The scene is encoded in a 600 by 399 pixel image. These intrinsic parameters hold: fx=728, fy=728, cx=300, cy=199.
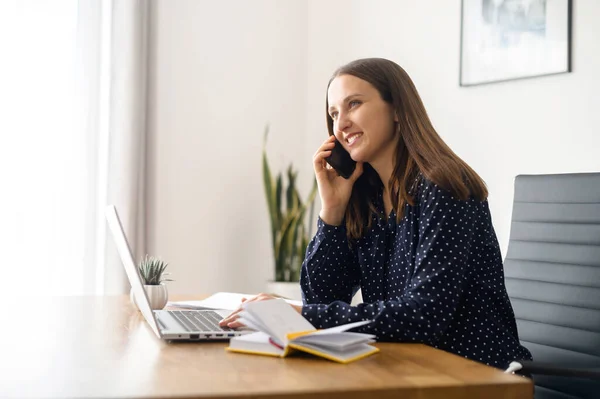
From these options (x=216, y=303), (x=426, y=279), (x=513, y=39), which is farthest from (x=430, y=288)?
(x=513, y=39)

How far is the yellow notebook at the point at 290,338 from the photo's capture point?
3.86 ft

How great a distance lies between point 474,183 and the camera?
1.60 metres

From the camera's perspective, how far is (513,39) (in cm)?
275

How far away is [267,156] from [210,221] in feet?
1.62

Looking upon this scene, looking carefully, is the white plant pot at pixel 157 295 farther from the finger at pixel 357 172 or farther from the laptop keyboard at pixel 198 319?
the finger at pixel 357 172

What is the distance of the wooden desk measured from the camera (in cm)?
95

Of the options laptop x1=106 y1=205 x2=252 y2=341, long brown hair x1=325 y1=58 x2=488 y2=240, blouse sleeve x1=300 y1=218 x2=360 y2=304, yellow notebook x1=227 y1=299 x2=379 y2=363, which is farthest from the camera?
blouse sleeve x1=300 y1=218 x2=360 y2=304

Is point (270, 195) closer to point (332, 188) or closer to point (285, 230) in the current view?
point (285, 230)

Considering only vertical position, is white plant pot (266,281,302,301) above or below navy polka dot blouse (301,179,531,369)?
below

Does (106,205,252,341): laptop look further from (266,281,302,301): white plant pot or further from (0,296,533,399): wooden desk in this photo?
(266,281,302,301): white plant pot

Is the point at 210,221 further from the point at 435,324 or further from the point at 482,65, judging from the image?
the point at 435,324

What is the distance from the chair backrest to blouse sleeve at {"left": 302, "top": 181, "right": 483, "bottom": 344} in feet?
1.29

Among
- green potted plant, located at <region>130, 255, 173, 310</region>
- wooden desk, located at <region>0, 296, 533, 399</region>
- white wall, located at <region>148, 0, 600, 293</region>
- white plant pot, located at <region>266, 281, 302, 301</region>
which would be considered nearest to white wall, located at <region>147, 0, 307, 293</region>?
white wall, located at <region>148, 0, 600, 293</region>

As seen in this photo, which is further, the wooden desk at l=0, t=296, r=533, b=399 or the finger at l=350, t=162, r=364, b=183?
the finger at l=350, t=162, r=364, b=183
